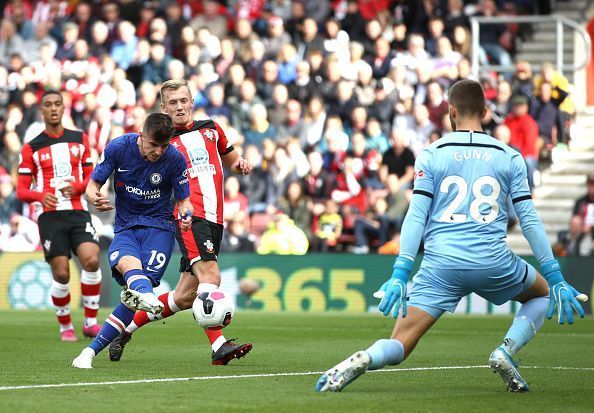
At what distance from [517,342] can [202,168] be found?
3.56 metres

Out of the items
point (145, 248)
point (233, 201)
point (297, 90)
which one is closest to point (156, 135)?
point (145, 248)

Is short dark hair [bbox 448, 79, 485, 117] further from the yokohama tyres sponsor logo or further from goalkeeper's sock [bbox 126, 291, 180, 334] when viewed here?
goalkeeper's sock [bbox 126, 291, 180, 334]

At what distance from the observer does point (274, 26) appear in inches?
970

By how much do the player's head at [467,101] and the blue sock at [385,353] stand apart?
1470mm

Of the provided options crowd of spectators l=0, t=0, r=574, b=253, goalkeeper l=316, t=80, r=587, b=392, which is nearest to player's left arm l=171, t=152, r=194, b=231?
goalkeeper l=316, t=80, r=587, b=392

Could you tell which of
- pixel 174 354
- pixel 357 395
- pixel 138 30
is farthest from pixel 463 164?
pixel 138 30

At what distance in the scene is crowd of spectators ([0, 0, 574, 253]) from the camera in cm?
2194

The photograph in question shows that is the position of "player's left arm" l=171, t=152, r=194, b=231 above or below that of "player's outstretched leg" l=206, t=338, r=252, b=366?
above

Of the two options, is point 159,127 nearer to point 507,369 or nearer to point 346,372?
point 346,372

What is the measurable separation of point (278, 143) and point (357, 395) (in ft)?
49.8

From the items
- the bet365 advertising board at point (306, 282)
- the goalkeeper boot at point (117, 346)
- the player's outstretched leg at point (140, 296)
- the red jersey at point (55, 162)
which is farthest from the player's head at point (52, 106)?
the bet365 advertising board at point (306, 282)

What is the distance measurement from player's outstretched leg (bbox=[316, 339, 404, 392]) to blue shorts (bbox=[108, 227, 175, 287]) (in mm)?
2712

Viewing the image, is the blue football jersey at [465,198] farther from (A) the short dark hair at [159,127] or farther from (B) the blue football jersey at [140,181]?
(B) the blue football jersey at [140,181]

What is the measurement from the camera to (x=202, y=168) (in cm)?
1087
